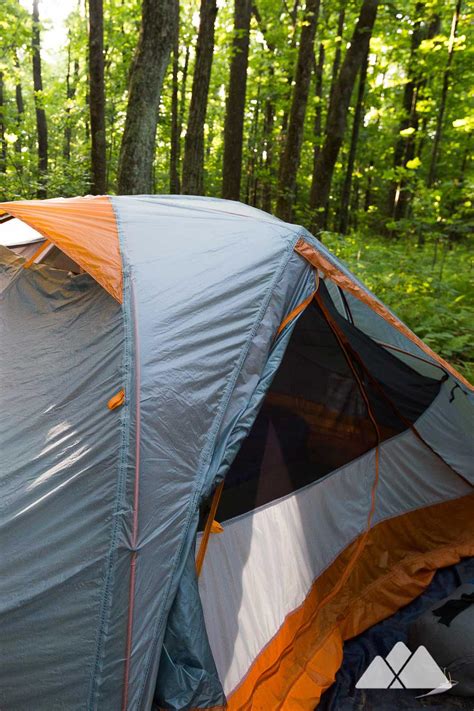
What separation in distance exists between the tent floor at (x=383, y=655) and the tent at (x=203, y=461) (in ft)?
0.25

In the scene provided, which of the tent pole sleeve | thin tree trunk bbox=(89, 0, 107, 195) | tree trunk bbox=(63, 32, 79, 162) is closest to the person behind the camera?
the tent pole sleeve

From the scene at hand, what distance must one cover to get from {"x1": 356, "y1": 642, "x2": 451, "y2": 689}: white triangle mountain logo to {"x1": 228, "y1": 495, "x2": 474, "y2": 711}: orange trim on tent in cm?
17

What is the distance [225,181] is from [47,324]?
8075 mm

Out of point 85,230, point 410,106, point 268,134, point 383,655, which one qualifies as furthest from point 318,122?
point 383,655

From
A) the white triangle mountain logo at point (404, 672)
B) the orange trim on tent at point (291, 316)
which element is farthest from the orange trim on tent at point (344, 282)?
the white triangle mountain logo at point (404, 672)

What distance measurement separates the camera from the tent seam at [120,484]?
6.17 feet

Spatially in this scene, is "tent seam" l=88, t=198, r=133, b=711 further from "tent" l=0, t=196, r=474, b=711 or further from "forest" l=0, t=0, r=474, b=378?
"forest" l=0, t=0, r=474, b=378

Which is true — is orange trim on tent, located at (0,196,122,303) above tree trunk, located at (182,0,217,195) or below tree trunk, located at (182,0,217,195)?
below

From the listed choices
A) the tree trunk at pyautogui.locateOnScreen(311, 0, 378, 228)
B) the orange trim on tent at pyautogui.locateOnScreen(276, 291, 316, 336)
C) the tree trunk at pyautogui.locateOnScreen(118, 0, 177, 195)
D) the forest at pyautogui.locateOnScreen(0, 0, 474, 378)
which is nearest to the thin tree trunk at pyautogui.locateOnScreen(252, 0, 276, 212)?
the forest at pyautogui.locateOnScreen(0, 0, 474, 378)

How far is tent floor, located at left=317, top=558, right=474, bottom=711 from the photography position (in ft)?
8.33

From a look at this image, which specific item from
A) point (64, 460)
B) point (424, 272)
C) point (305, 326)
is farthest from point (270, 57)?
point (64, 460)

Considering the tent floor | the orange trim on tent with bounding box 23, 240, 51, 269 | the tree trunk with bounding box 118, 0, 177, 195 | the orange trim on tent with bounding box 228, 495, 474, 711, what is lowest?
the tent floor

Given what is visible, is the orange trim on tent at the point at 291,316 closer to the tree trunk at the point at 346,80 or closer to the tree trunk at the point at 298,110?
the tree trunk at the point at 298,110

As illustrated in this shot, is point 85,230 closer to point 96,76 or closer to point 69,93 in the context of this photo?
point 96,76
